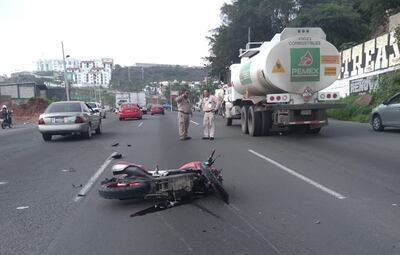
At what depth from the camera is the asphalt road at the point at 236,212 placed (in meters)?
5.27

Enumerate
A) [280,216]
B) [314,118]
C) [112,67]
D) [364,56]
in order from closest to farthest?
[280,216] → [314,118] → [364,56] → [112,67]

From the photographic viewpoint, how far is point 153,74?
16300 cm

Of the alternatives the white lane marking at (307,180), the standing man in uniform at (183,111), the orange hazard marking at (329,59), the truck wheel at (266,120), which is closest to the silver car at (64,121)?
the standing man in uniform at (183,111)

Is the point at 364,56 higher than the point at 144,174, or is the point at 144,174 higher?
the point at 364,56

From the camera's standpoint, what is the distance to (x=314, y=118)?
16484 mm

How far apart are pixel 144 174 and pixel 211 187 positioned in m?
1.08

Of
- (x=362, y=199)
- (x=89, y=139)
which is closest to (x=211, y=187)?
(x=362, y=199)

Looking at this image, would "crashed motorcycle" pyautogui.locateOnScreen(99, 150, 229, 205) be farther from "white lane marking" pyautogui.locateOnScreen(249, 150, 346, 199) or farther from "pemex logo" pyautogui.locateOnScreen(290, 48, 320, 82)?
"pemex logo" pyautogui.locateOnScreen(290, 48, 320, 82)

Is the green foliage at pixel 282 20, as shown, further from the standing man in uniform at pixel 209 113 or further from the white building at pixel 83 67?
the white building at pixel 83 67

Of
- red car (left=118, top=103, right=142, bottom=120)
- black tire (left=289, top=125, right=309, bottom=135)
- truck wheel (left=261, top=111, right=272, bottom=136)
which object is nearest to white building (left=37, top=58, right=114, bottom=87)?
red car (left=118, top=103, right=142, bottom=120)

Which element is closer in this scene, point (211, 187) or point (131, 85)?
point (211, 187)

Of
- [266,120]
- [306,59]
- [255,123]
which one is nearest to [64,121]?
[255,123]

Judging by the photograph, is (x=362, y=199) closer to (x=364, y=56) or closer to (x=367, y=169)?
(x=367, y=169)

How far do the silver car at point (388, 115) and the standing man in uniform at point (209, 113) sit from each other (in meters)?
6.21
